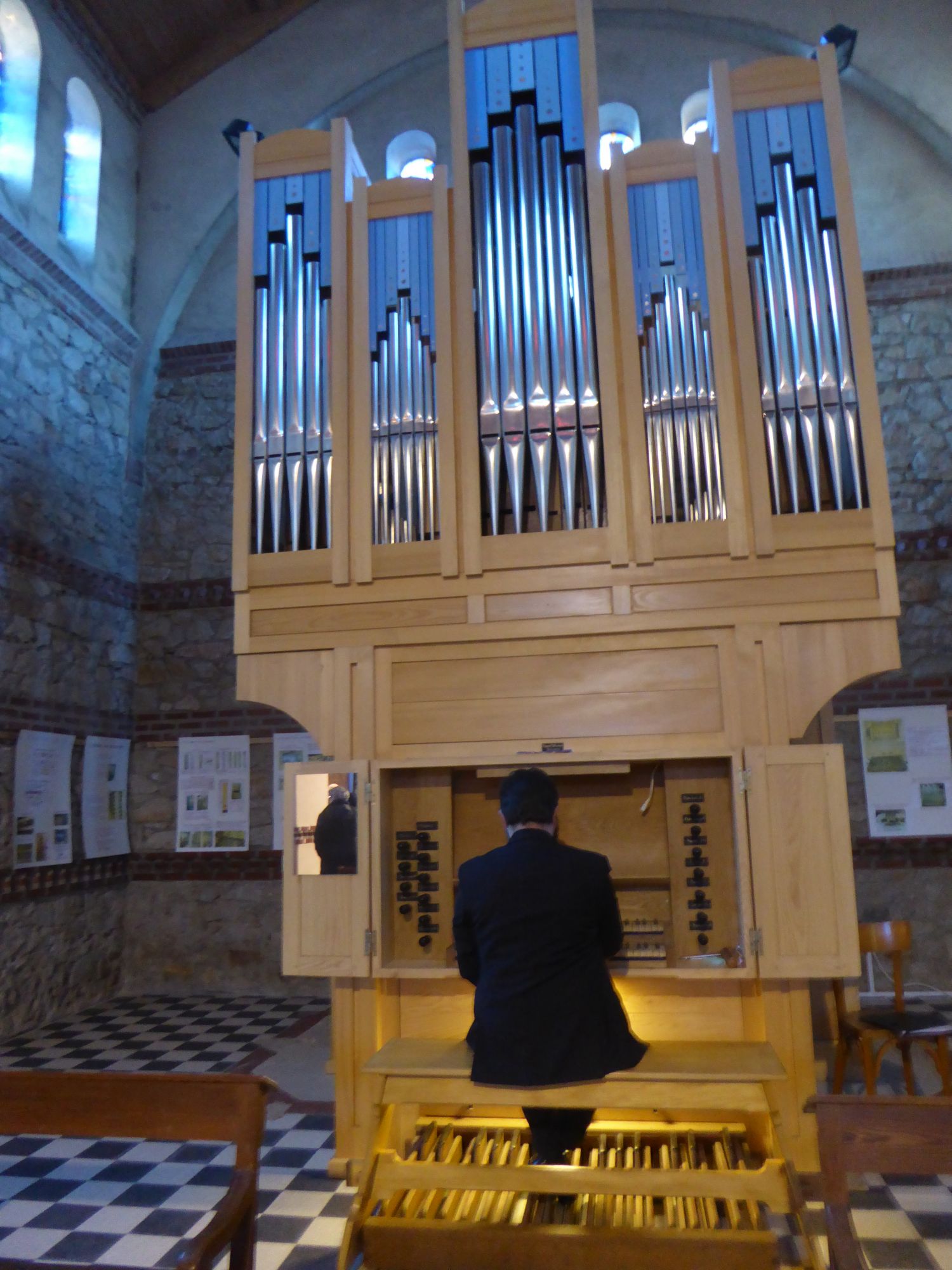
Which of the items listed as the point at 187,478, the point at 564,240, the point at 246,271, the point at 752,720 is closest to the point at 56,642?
the point at 187,478

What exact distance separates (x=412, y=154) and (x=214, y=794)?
679cm

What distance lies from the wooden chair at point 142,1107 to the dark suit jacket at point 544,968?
1.12 m

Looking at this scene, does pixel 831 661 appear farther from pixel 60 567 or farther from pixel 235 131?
pixel 235 131

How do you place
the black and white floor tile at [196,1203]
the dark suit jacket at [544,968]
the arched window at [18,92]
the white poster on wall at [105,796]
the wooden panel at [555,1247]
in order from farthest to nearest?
the white poster on wall at [105,796] < the arched window at [18,92] < the black and white floor tile at [196,1203] < the dark suit jacket at [544,968] < the wooden panel at [555,1247]

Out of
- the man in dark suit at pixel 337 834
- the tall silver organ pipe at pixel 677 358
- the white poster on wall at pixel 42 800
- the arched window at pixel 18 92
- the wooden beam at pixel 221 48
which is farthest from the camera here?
the wooden beam at pixel 221 48

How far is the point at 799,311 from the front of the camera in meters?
4.95

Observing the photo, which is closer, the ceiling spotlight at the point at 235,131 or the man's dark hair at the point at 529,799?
the man's dark hair at the point at 529,799

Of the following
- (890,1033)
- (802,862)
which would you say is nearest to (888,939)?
(890,1033)

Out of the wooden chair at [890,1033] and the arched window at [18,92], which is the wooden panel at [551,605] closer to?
the wooden chair at [890,1033]

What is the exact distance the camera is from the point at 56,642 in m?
8.36

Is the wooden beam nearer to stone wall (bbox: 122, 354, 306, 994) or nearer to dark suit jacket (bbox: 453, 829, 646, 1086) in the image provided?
stone wall (bbox: 122, 354, 306, 994)

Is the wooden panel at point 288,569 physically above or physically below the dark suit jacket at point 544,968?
above

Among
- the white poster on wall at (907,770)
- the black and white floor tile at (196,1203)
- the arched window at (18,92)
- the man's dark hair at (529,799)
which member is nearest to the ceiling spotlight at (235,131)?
the arched window at (18,92)

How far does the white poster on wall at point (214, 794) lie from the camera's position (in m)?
9.27
